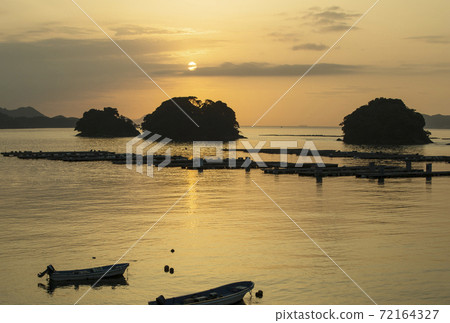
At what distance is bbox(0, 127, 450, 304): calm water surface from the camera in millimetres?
32250

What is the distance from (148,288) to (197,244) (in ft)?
35.1

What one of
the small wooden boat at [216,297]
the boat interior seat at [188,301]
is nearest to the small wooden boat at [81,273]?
the small wooden boat at [216,297]

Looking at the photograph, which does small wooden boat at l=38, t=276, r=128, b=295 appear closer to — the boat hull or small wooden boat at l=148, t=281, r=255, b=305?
the boat hull

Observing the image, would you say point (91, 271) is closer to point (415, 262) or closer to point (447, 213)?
point (415, 262)

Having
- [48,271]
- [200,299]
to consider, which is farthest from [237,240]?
[200,299]

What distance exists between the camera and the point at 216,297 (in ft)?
94.0

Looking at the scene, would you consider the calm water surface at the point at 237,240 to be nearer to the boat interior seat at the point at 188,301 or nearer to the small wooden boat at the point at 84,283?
the small wooden boat at the point at 84,283

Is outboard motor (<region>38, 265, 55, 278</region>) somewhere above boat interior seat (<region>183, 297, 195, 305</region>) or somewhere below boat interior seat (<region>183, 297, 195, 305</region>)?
above

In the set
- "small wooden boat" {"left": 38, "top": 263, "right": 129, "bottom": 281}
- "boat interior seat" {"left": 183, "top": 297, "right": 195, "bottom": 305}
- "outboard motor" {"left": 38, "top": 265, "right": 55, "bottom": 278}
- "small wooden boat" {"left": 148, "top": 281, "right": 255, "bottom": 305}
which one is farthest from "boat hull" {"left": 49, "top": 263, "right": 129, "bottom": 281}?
"boat interior seat" {"left": 183, "top": 297, "right": 195, "bottom": 305}

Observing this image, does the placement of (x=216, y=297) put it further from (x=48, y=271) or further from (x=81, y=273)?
(x=48, y=271)

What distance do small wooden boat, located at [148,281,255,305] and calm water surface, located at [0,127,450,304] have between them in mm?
1274

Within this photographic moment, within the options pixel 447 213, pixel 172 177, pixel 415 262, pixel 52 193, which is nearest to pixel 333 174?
pixel 172 177

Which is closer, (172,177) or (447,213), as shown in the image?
(447,213)
